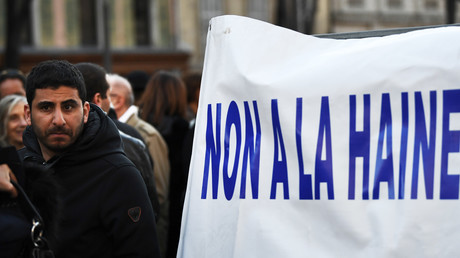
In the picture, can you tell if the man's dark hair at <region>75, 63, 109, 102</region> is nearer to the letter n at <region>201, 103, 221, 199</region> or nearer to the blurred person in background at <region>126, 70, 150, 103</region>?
the letter n at <region>201, 103, 221, 199</region>

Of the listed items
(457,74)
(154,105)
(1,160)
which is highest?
(457,74)

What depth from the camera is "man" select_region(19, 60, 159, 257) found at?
314 cm

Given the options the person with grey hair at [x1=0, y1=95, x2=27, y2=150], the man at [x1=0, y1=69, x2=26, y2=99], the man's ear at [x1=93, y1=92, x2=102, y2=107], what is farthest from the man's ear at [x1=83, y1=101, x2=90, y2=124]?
the man at [x1=0, y1=69, x2=26, y2=99]

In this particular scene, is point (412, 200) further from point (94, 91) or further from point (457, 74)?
point (94, 91)

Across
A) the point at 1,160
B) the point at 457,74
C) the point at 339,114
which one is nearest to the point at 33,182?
the point at 1,160

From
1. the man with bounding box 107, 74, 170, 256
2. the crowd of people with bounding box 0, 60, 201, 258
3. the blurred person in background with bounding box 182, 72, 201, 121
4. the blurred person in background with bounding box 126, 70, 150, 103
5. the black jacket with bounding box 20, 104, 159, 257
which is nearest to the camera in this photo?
the crowd of people with bounding box 0, 60, 201, 258

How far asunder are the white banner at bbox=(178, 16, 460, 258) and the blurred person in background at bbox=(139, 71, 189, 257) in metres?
3.12

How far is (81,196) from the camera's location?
10.3 feet

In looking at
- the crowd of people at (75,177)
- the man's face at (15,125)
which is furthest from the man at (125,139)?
the man's face at (15,125)

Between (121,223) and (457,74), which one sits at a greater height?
(457,74)

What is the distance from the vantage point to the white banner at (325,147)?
9.18ft

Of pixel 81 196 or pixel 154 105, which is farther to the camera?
pixel 154 105

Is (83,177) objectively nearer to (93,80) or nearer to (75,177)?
(75,177)

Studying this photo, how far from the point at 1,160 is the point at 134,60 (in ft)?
83.8
